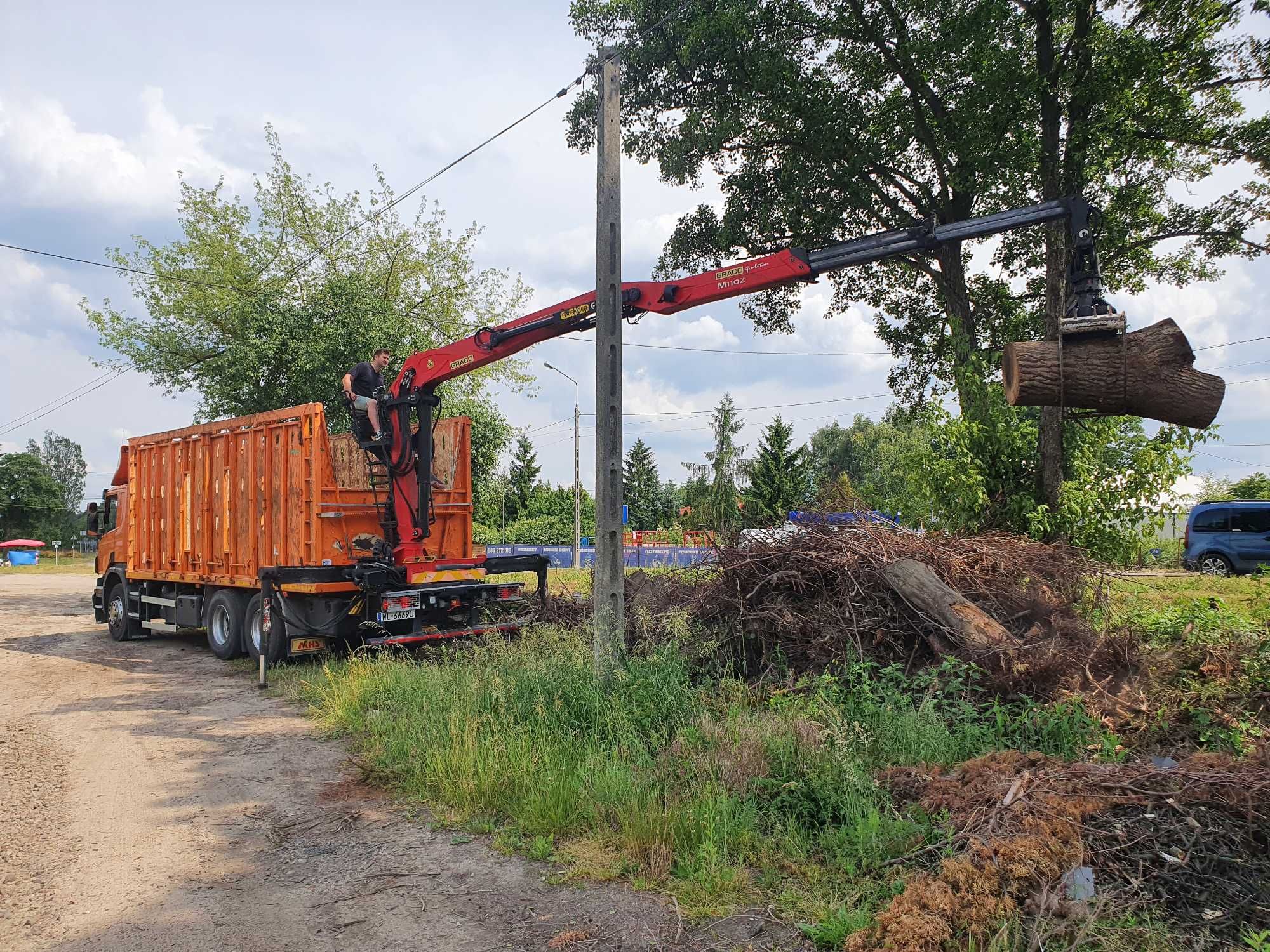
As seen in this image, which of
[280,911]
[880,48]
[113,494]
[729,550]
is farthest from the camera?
[113,494]

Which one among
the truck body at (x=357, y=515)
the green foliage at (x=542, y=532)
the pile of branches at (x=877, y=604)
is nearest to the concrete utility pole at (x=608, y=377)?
the pile of branches at (x=877, y=604)

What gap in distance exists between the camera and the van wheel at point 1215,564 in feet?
70.4

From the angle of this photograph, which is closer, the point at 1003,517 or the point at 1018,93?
the point at 1003,517

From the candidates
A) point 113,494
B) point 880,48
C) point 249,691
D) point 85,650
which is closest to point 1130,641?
point 249,691

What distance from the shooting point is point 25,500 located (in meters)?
76.9

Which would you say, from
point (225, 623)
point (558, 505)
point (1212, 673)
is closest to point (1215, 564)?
point (1212, 673)

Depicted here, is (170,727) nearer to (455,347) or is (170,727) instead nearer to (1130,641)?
(455,347)

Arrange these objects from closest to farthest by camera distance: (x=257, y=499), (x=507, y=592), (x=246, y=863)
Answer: (x=246, y=863)
(x=257, y=499)
(x=507, y=592)

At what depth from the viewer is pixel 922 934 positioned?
3262 mm

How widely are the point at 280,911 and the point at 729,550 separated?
5471 millimetres

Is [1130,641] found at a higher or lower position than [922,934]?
higher

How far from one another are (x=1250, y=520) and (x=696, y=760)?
22.4 m

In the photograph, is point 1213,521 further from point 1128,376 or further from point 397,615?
point 397,615

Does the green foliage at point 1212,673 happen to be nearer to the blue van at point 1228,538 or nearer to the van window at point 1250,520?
the blue van at point 1228,538
